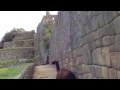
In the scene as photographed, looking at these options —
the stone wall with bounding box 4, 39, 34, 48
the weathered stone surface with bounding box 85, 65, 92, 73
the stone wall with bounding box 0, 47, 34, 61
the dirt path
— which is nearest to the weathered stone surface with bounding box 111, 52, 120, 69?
the weathered stone surface with bounding box 85, 65, 92, 73

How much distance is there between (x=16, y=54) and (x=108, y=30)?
24.4 metres

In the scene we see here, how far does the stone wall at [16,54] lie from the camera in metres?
26.6

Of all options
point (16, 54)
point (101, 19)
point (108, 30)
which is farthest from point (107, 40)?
point (16, 54)

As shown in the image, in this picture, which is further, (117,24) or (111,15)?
(111,15)

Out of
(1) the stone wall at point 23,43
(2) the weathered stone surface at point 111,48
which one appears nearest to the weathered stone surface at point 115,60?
(2) the weathered stone surface at point 111,48

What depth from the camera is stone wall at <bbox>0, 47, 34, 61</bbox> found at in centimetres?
2656

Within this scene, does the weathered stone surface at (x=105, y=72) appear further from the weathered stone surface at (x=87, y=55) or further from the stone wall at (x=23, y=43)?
the stone wall at (x=23, y=43)

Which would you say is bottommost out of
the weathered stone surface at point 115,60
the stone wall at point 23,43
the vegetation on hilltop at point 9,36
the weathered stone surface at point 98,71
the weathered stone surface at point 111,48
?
the weathered stone surface at point 98,71

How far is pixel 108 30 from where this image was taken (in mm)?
3037

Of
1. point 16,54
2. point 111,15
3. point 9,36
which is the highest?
point 9,36

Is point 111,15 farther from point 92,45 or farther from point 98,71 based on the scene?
point 92,45

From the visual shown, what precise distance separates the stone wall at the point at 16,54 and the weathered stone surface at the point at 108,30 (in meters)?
23.9
